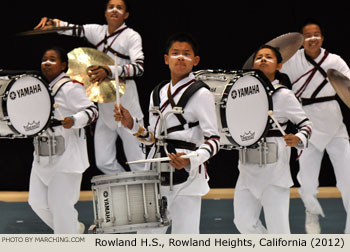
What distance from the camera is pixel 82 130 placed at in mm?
7492

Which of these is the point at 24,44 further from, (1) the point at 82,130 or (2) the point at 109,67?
(1) the point at 82,130

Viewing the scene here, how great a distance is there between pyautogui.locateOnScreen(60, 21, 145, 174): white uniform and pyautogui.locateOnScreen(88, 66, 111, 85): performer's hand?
1.36 feet

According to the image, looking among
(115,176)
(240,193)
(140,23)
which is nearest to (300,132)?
(240,193)

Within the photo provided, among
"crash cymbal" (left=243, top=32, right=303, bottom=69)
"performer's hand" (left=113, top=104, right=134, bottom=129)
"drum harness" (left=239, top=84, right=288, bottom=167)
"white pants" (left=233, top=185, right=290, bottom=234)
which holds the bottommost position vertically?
"white pants" (left=233, top=185, right=290, bottom=234)

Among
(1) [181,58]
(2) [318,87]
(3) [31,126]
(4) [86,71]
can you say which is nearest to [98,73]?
(4) [86,71]

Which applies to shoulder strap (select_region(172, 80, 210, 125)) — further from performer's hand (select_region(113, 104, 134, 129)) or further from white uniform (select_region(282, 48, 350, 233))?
white uniform (select_region(282, 48, 350, 233))

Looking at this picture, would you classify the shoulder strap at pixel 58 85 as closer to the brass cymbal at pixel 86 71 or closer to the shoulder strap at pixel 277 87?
the brass cymbal at pixel 86 71

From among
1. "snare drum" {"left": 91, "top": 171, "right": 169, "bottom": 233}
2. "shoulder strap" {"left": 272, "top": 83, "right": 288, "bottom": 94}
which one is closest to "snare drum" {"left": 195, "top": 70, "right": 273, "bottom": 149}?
"shoulder strap" {"left": 272, "top": 83, "right": 288, "bottom": 94}

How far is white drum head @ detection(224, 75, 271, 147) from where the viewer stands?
257 inches

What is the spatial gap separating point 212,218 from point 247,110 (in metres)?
2.38

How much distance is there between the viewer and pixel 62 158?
7285 millimetres

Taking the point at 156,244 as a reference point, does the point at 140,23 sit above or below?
above

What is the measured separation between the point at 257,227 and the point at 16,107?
191cm

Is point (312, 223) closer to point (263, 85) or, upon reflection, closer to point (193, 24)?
point (263, 85)
